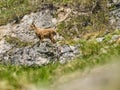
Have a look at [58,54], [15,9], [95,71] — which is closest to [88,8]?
[15,9]

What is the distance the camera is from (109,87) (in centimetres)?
680

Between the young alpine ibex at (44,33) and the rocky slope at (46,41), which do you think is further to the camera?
the young alpine ibex at (44,33)

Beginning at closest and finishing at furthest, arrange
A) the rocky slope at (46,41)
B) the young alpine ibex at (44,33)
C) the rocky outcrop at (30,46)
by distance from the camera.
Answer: the rocky outcrop at (30,46) → the rocky slope at (46,41) → the young alpine ibex at (44,33)

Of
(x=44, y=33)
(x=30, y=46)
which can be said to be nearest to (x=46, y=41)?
(x=30, y=46)

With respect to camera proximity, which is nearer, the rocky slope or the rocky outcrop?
the rocky outcrop

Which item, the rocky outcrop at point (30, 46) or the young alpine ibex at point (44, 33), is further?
the young alpine ibex at point (44, 33)

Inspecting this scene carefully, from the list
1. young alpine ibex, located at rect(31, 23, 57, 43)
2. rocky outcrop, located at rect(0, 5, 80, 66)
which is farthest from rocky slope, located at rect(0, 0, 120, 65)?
young alpine ibex, located at rect(31, 23, 57, 43)

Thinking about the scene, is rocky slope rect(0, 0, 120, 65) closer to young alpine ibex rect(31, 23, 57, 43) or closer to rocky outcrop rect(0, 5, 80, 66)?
rocky outcrop rect(0, 5, 80, 66)

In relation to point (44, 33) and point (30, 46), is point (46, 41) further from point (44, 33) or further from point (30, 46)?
point (44, 33)

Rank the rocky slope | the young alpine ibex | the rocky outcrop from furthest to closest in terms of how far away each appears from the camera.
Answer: the young alpine ibex
the rocky slope
the rocky outcrop

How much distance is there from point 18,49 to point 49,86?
2144 cm

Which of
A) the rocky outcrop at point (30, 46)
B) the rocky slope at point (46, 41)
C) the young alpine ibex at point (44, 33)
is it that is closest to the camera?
the rocky outcrop at point (30, 46)

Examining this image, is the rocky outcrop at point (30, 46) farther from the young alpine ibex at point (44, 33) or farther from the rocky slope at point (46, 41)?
the young alpine ibex at point (44, 33)

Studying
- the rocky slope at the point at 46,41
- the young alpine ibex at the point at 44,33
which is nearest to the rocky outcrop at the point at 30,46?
the rocky slope at the point at 46,41
